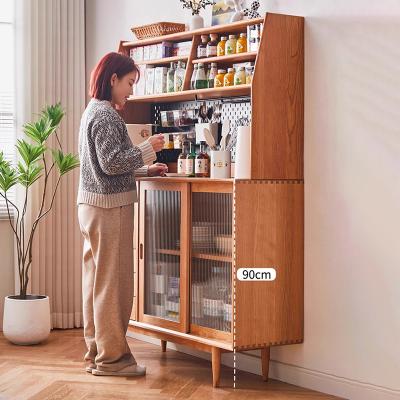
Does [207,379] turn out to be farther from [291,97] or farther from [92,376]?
[291,97]

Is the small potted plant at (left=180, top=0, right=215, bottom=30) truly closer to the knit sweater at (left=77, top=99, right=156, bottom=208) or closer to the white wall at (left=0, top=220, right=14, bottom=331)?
the knit sweater at (left=77, top=99, right=156, bottom=208)

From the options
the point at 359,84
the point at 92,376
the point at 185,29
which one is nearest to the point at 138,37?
the point at 185,29

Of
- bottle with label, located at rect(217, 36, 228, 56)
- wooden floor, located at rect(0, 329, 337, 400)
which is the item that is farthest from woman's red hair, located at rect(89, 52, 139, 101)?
wooden floor, located at rect(0, 329, 337, 400)

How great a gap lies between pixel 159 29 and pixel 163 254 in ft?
4.21

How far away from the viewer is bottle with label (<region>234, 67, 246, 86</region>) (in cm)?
424

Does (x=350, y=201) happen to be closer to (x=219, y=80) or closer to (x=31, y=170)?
(x=219, y=80)

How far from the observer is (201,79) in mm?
4496

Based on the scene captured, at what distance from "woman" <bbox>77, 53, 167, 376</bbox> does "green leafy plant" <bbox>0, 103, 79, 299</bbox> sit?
0.85 metres

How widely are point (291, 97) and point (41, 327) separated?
7.09 feet

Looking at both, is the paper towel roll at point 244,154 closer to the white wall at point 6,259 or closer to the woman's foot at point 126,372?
the woman's foot at point 126,372

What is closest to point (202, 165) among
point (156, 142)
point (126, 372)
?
point (156, 142)

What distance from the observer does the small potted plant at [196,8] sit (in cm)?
465

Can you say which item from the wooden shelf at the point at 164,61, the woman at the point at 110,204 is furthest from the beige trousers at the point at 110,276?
the wooden shelf at the point at 164,61

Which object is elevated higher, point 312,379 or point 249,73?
point 249,73
